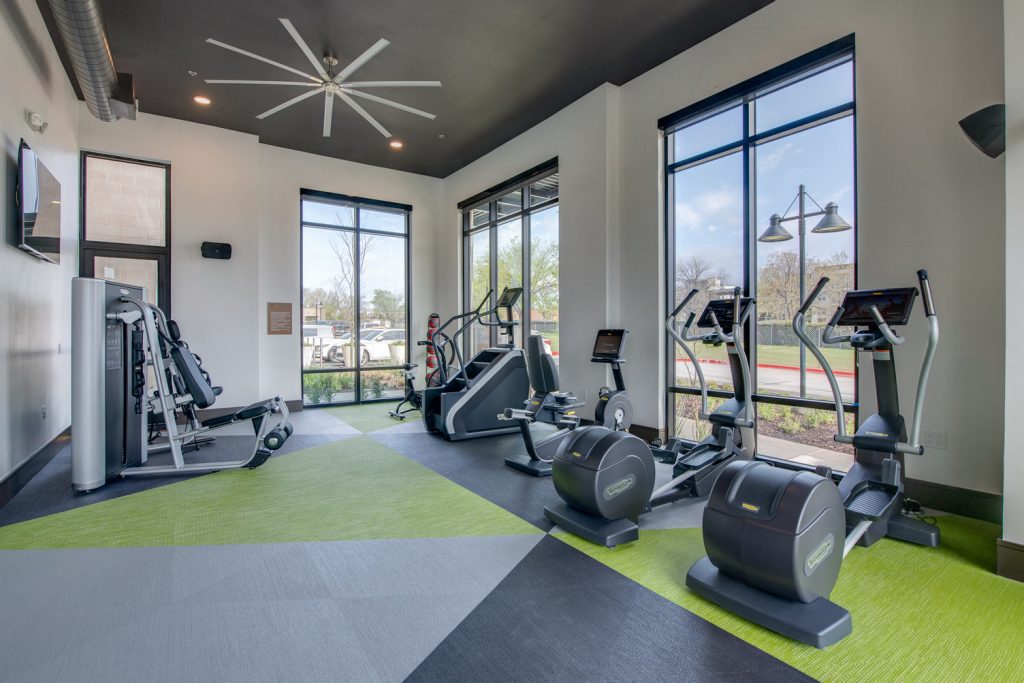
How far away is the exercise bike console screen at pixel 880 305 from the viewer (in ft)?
9.45

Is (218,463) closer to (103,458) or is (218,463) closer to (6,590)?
(103,458)

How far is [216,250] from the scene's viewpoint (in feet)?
22.7

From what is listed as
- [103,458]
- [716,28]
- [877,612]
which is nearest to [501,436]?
[103,458]

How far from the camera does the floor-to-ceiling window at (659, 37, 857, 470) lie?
159 inches

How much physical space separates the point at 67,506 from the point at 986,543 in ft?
19.8

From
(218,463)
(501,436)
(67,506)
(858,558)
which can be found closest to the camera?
(858,558)

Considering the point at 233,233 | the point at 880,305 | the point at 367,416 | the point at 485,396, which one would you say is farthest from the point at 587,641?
the point at 233,233

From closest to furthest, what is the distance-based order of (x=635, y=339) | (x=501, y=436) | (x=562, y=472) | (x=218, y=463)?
1. (x=562, y=472)
2. (x=218, y=463)
3. (x=635, y=339)
4. (x=501, y=436)

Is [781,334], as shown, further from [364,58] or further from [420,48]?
[420,48]

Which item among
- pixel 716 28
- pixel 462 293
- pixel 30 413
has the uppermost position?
pixel 716 28

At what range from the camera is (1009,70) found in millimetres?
2520

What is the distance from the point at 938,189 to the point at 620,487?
3.01m

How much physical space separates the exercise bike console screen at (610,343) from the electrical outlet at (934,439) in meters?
2.34

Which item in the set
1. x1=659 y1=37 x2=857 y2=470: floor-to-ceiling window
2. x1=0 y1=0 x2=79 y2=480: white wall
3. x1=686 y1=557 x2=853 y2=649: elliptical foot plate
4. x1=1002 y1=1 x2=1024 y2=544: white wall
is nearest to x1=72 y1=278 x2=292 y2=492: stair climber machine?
x1=0 y1=0 x2=79 y2=480: white wall
